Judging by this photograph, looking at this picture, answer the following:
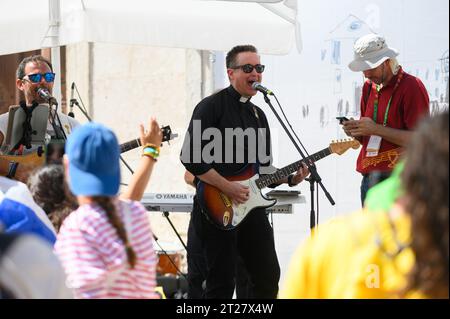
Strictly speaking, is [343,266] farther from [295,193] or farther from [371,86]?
[295,193]

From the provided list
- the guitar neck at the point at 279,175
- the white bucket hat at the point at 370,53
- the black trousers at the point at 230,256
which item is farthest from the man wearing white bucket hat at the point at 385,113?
the black trousers at the point at 230,256

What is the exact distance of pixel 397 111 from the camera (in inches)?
208

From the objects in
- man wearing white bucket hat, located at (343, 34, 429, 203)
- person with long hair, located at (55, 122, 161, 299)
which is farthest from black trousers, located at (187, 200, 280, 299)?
person with long hair, located at (55, 122, 161, 299)

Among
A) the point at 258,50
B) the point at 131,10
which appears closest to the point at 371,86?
the point at 258,50

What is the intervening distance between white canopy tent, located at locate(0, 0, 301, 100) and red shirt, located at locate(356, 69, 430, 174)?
935mm

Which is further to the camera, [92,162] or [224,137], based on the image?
[224,137]

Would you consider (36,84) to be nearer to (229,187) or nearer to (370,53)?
(229,187)

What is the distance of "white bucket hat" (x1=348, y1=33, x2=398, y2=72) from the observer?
17.7ft

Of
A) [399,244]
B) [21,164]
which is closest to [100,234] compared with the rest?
[399,244]

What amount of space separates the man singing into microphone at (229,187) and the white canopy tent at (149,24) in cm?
66

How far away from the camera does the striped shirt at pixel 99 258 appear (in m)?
2.70

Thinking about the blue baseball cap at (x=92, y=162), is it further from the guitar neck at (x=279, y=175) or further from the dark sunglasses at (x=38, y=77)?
the guitar neck at (x=279, y=175)

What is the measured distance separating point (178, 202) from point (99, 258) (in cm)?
350

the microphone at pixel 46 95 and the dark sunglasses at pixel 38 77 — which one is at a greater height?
the dark sunglasses at pixel 38 77
